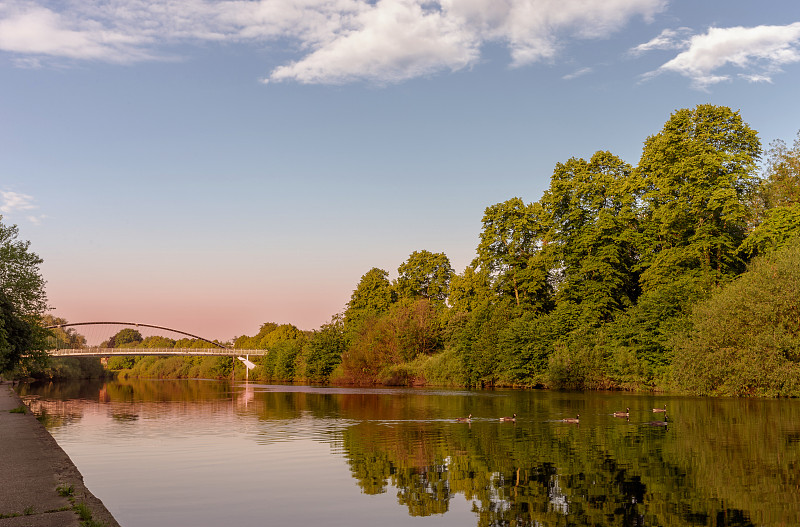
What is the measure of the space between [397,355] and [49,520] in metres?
81.6

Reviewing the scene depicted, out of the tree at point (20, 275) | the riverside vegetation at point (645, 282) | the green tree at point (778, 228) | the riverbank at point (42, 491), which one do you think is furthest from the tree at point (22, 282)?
the green tree at point (778, 228)

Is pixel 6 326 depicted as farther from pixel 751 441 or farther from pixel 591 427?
pixel 751 441

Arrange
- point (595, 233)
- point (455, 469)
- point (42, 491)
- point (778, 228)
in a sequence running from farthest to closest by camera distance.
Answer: point (595, 233) < point (778, 228) < point (455, 469) < point (42, 491)

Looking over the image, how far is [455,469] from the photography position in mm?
20375

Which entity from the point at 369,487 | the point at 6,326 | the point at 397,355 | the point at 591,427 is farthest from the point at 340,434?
the point at 397,355

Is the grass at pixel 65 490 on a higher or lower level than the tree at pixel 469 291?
lower

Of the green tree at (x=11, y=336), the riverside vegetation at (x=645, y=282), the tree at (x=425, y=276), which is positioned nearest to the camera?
the green tree at (x=11, y=336)

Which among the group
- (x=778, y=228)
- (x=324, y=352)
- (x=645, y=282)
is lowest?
(x=324, y=352)

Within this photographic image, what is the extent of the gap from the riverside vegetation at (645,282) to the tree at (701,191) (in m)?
0.15

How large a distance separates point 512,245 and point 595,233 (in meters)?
12.8

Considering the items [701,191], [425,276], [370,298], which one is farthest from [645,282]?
[370,298]

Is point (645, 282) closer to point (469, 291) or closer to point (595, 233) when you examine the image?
point (595, 233)

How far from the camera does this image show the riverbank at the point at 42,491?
11.8 m

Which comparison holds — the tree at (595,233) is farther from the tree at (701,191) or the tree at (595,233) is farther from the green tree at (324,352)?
the green tree at (324,352)
